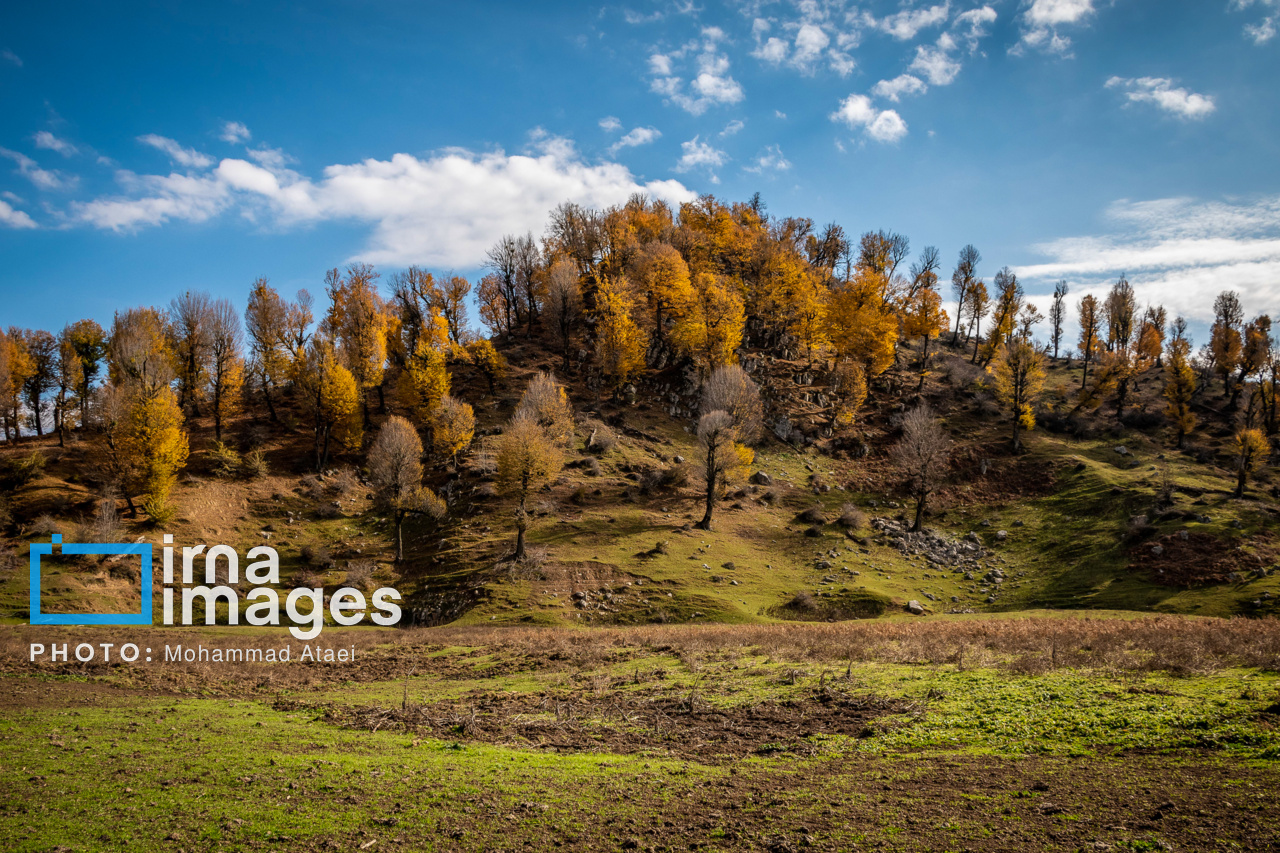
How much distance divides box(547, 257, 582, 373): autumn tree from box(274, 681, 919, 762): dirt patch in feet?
198

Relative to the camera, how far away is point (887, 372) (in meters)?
82.8

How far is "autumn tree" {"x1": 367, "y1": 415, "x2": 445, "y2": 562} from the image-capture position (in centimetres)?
4788

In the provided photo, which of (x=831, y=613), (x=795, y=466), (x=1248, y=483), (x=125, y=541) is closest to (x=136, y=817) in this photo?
(x=831, y=613)

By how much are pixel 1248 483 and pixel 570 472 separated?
68.5 meters

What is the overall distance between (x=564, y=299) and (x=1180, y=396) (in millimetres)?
82155

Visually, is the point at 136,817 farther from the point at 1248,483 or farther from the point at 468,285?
the point at 1248,483

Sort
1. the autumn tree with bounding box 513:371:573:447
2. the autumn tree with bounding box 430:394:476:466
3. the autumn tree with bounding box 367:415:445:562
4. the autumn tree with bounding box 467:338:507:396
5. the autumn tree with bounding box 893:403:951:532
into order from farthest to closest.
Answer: the autumn tree with bounding box 467:338:507:396
the autumn tree with bounding box 430:394:476:466
the autumn tree with bounding box 513:371:573:447
the autumn tree with bounding box 893:403:951:532
the autumn tree with bounding box 367:415:445:562

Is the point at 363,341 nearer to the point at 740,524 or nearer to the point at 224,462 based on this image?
the point at 224,462

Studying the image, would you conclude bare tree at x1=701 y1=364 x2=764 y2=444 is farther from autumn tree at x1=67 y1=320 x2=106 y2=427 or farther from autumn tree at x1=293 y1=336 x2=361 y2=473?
autumn tree at x1=67 y1=320 x2=106 y2=427

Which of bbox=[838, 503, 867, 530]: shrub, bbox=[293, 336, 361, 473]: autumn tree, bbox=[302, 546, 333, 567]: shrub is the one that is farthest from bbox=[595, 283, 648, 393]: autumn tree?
bbox=[302, 546, 333, 567]: shrub

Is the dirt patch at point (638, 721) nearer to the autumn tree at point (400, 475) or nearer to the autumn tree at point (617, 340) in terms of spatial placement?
the autumn tree at point (400, 475)

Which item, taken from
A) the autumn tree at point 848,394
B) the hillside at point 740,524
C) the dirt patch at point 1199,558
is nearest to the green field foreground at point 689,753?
the hillside at point 740,524

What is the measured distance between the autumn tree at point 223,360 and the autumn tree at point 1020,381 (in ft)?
294

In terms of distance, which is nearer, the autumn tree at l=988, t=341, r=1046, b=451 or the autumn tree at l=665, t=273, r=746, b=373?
the autumn tree at l=988, t=341, r=1046, b=451
